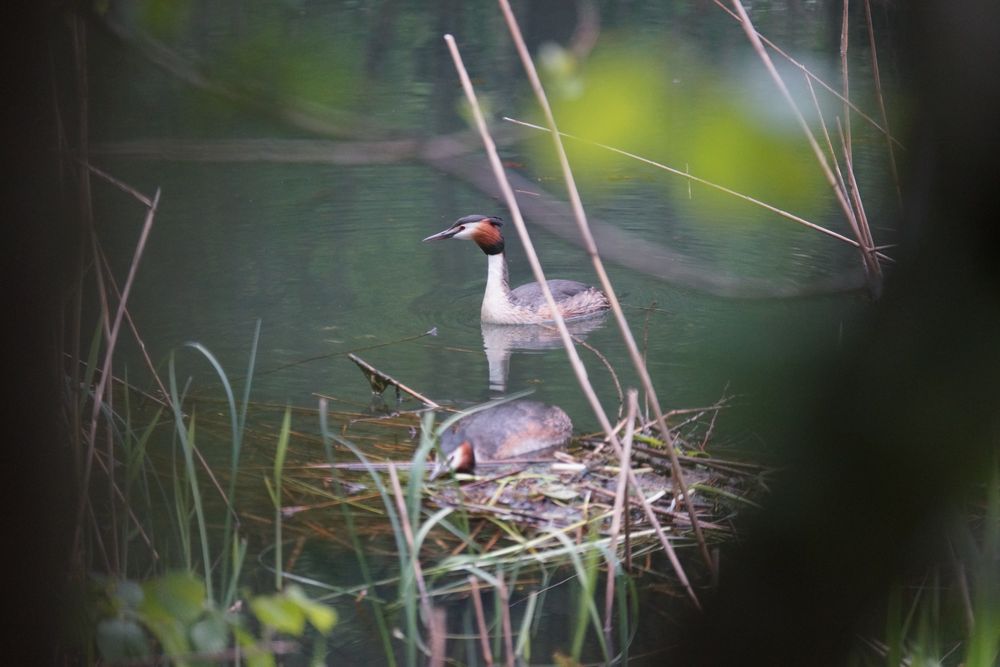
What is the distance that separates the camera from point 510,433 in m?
4.10

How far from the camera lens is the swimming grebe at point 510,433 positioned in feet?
13.3

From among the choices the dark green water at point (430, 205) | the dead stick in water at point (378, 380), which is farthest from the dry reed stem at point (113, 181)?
the dead stick in water at point (378, 380)

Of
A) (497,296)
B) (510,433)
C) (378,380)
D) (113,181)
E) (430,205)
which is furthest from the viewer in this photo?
(430,205)

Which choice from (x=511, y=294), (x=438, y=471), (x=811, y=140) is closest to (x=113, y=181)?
(x=811, y=140)

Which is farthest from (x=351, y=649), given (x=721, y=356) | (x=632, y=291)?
(x=632, y=291)

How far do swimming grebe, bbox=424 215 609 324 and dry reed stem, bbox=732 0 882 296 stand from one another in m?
4.79

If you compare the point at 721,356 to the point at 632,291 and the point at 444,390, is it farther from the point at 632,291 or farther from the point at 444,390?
the point at 632,291

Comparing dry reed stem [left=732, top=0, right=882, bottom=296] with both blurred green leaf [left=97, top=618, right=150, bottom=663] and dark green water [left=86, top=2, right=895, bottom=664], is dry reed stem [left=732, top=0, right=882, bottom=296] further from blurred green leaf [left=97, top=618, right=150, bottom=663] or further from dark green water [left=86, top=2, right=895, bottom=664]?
blurred green leaf [left=97, top=618, right=150, bottom=663]

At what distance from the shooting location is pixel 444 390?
5445 millimetres

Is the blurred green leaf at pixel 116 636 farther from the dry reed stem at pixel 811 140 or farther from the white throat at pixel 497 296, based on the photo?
the white throat at pixel 497 296

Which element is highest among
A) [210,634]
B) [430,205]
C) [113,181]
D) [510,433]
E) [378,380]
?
[113,181]

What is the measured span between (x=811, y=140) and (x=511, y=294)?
5.60m

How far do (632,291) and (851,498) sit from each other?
6466 millimetres

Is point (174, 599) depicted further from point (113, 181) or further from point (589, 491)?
point (589, 491)
